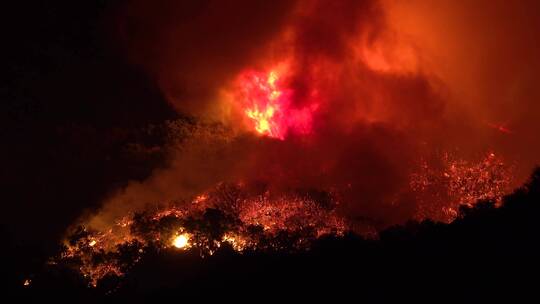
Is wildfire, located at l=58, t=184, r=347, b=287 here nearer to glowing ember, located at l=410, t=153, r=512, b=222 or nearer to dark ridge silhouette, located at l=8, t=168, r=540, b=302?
dark ridge silhouette, located at l=8, t=168, r=540, b=302

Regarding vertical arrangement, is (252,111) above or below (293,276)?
above

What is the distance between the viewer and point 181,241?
15.3 meters

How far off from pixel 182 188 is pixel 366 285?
11962 mm

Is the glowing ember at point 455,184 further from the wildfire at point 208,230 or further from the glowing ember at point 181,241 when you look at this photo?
the glowing ember at point 181,241

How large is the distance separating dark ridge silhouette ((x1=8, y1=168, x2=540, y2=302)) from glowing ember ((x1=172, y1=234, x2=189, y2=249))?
1.40ft

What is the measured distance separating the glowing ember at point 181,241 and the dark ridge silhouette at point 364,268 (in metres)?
0.43

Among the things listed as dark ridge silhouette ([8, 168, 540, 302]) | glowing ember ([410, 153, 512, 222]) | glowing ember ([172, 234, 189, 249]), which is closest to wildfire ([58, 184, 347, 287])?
glowing ember ([172, 234, 189, 249])

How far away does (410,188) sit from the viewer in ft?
64.0

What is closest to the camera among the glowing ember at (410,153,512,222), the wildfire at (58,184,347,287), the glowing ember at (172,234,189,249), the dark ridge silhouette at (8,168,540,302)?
the dark ridge silhouette at (8,168,540,302)

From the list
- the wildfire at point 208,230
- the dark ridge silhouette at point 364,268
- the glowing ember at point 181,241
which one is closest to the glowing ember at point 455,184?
the dark ridge silhouette at point 364,268

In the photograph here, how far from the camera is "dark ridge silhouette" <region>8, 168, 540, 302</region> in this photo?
32.0ft

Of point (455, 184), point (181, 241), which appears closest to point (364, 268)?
point (181, 241)

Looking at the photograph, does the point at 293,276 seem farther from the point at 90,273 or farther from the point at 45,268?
the point at 45,268

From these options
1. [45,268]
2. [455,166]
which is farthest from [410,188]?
[45,268]
